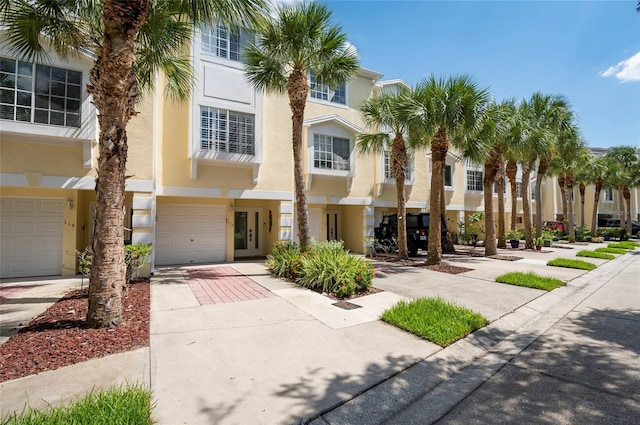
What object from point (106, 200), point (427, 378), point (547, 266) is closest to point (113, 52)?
point (106, 200)

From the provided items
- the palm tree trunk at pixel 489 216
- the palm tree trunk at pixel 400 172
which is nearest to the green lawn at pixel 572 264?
the palm tree trunk at pixel 489 216

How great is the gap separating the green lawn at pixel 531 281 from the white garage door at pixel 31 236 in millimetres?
14739

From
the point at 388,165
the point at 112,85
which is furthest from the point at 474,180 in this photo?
the point at 112,85

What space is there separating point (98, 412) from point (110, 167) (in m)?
3.96

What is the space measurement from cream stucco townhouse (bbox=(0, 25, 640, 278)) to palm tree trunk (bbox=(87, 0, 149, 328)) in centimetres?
152

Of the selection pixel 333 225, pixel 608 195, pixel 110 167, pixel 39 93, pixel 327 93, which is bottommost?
pixel 333 225

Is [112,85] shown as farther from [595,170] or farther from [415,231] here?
[595,170]

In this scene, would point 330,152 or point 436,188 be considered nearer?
point 436,188

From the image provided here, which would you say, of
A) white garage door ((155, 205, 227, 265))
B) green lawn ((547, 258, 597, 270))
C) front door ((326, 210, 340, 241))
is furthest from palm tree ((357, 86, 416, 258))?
white garage door ((155, 205, 227, 265))

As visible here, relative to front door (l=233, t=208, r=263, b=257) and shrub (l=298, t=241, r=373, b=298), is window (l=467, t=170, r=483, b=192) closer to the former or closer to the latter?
front door (l=233, t=208, r=263, b=257)

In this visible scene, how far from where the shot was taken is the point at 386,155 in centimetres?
1783

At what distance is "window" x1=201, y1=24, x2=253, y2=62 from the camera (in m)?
12.4

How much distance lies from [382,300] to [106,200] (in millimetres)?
6058

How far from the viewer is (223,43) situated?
41.8 feet
